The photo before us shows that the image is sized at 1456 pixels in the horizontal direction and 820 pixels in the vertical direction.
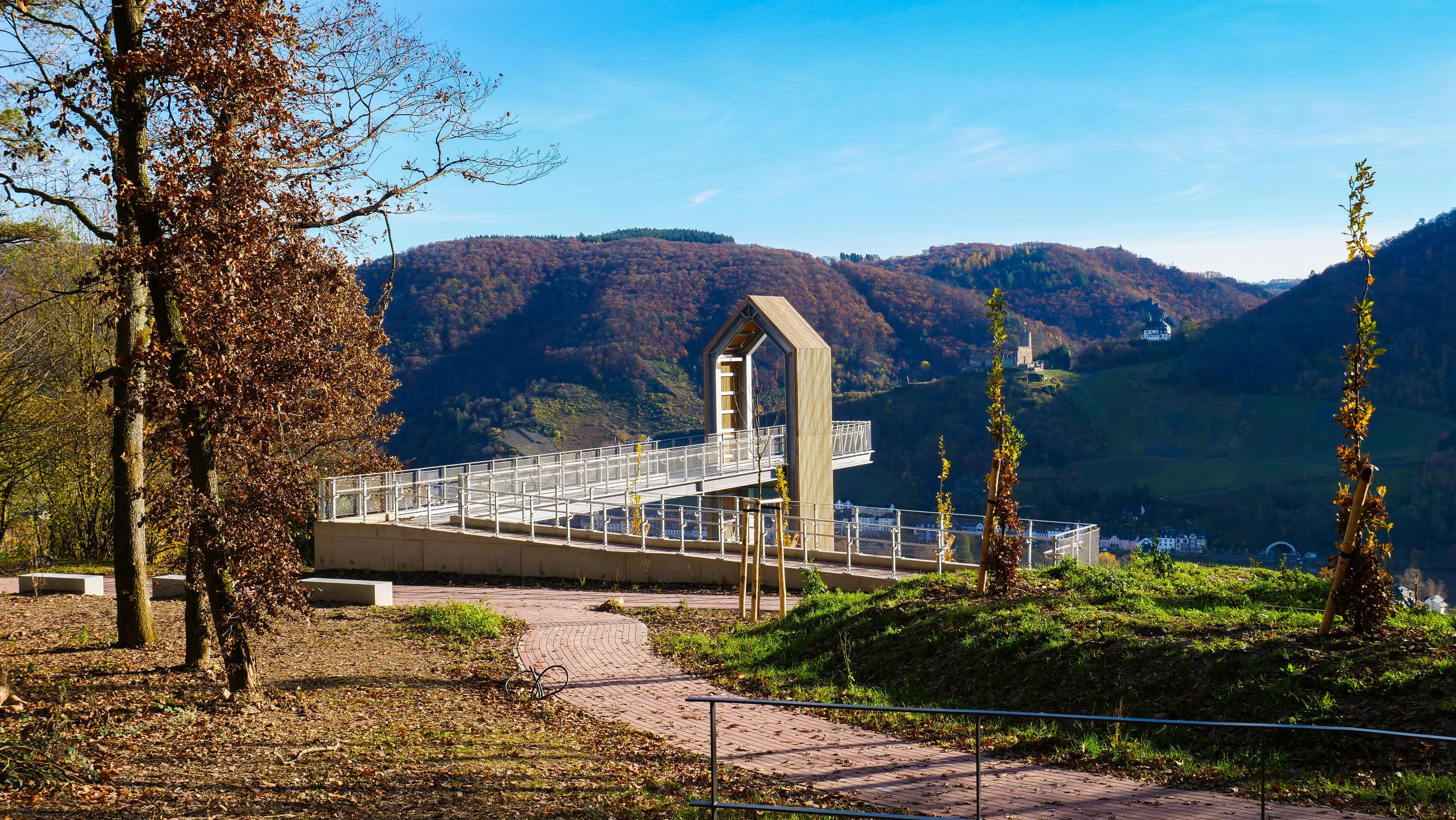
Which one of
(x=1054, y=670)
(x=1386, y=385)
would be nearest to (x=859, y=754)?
(x=1054, y=670)

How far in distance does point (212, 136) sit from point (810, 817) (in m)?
6.97

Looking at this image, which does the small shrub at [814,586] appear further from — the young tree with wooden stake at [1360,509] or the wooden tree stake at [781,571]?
the young tree with wooden stake at [1360,509]

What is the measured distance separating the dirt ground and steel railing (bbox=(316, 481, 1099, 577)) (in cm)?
522

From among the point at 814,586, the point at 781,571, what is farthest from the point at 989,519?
the point at 814,586

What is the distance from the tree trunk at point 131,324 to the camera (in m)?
8.14

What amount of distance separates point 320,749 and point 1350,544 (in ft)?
26.2

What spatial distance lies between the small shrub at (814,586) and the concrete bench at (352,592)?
6.52m

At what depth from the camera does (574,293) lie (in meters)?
89.2

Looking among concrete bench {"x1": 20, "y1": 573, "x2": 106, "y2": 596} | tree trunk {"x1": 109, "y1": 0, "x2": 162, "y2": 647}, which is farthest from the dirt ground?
concrete bench {"x1": 20, "y1": 573, "x2": 106, "y2": 596}

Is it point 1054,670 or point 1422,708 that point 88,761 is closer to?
point 1054,670

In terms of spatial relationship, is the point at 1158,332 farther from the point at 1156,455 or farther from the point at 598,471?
the point at 598,471

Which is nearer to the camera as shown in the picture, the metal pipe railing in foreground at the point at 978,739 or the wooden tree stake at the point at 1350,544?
the metal pipe railing in foreground at the point at 978,739

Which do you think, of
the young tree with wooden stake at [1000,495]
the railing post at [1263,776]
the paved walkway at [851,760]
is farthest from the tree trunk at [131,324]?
the young tree with wooden stake at [1000,495]

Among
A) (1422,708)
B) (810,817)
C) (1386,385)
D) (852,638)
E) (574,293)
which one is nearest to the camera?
(810,817)
